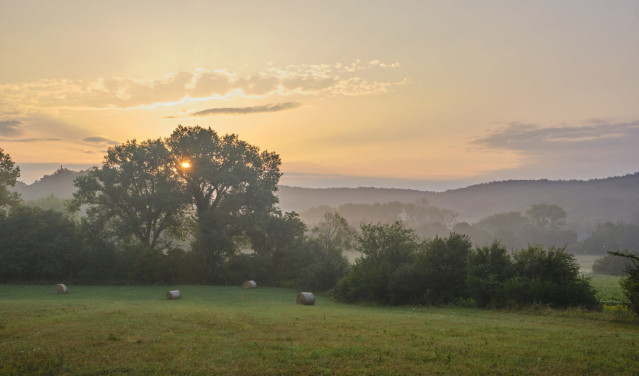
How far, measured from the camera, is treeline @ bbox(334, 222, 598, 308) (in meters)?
29.1

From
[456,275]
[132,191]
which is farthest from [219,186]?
[456,275]

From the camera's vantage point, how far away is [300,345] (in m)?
14.9

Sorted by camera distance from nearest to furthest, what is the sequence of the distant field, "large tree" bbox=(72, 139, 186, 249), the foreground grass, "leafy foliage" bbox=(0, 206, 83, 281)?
1. the foreground grass
2. "leafy foliage" bbox=(0, 206, 83, 281)
3. "large tree" bbox=(72, 139, 186, 249)
4. the distant field

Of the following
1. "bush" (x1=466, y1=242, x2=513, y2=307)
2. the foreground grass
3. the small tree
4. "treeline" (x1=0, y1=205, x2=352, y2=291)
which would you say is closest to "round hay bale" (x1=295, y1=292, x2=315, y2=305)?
"bush" (x1=466, y1=242, x2=513, y2=307)

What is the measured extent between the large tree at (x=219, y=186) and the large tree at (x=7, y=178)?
24.4 m

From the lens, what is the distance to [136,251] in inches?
2079

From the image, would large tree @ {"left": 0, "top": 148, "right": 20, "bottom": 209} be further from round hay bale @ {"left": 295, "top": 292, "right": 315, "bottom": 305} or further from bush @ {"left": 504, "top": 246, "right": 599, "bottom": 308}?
bush @ {"left": 504, "top": 246, "right": 599, "bottom": 308}

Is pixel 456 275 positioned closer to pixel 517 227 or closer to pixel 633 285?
pixel 633 285

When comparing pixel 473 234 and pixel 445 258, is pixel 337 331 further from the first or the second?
pixel 473 234

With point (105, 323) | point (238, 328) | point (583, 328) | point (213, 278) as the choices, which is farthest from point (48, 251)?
point (583, 328)

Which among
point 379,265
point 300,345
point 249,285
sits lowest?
point 249,285

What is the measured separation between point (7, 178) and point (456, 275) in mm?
63223

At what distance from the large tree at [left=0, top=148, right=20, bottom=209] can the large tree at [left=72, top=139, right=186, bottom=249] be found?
A: 14.3 meters

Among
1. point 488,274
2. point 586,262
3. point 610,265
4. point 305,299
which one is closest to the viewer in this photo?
point 488,274
